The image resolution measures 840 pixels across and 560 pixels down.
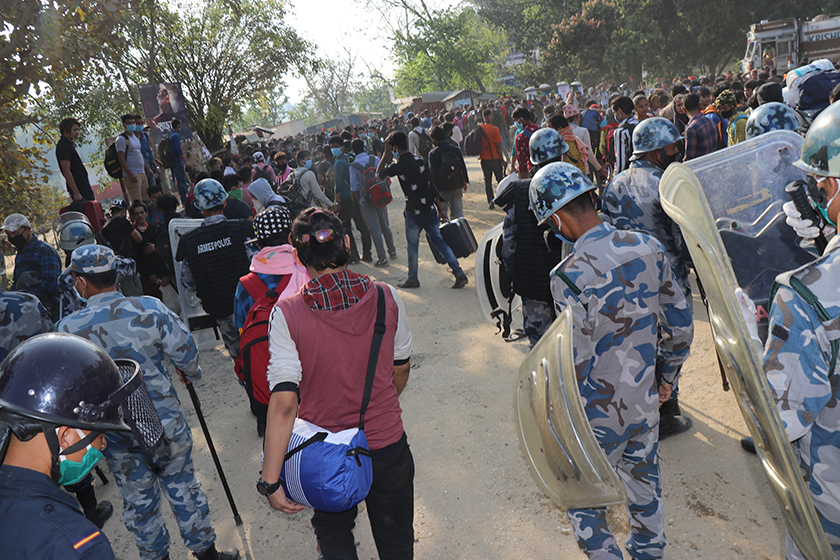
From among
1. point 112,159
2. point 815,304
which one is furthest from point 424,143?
point 815,304

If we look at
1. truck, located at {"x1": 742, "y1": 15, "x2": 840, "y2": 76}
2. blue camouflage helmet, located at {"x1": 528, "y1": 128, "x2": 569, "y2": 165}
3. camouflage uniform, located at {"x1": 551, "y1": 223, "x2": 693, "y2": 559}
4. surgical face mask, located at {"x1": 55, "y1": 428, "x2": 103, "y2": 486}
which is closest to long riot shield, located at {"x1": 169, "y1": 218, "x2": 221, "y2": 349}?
blue camouflage helmet, located at {"x1": 528, "y1": 128, "x2": 569, "y2": 165}

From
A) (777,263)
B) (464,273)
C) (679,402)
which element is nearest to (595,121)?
(464,273)

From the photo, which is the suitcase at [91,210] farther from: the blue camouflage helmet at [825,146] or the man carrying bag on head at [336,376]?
the blue camouflage helmet at [825,146]

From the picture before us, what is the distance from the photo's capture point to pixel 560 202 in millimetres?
→ 2387

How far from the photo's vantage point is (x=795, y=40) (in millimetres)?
20812

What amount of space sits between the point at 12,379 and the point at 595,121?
11221 millimetres

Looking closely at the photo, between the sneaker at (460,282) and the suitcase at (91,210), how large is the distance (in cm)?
571

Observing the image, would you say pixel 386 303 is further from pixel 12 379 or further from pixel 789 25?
pixel 789 25

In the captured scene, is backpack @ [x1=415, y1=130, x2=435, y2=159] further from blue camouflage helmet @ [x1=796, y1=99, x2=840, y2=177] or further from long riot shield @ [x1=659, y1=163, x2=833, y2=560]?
blue camouflage helmet @ [x1=796, y1=99, x2=840, y2=177]

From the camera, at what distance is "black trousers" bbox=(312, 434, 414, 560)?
2.27 m

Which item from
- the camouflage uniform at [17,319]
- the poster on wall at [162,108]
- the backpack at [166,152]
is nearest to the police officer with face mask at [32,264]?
the camouflage uniform at [17,319]

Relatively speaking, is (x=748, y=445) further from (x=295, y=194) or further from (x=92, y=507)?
(x=295, y=194)

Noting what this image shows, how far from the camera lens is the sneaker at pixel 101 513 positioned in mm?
3922

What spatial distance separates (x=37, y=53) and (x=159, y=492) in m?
4.97
